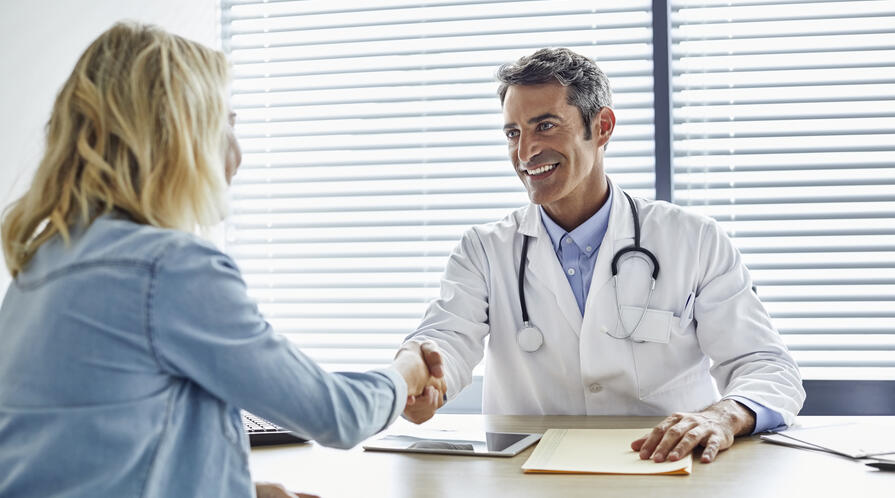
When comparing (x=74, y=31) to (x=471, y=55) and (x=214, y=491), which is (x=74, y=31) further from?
(x=214, y=491)

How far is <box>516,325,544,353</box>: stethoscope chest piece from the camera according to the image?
6.82 feet

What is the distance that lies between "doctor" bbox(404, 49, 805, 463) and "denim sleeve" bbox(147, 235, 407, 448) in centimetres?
99

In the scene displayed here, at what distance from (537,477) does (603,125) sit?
1253mm

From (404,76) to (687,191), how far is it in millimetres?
1046

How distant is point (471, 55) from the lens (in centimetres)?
280

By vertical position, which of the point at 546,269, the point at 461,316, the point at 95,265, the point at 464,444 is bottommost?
the point at 464,444

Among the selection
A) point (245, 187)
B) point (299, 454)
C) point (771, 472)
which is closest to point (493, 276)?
point (299, 454)

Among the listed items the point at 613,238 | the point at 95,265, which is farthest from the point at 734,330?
the point at 95,265

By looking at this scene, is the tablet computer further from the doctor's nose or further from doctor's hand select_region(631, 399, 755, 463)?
the doctor's nose

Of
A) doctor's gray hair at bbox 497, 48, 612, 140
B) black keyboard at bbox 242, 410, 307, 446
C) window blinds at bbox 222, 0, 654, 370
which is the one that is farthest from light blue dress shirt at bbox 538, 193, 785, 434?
black keyboard at bbox 242, 410, 307, 446

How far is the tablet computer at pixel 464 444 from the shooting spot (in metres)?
1.53

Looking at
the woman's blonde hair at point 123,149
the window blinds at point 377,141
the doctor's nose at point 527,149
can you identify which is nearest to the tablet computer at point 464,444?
the woman's blonde hair at point 123,149

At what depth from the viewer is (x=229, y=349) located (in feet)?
3.04

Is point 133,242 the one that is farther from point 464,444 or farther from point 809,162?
point 809,162
